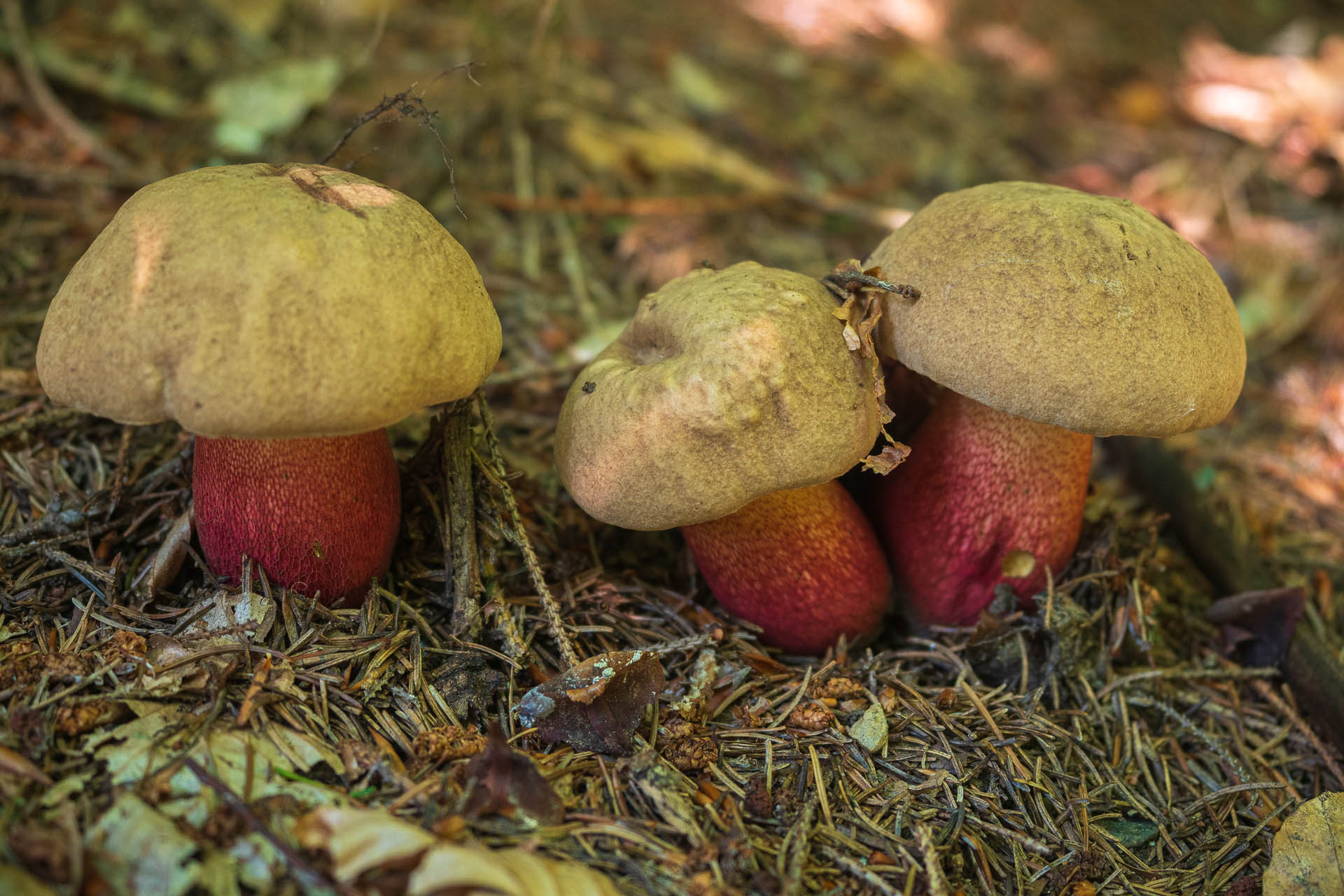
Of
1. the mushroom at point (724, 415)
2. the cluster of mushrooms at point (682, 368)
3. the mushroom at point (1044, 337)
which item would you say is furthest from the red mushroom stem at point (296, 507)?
the mushroom at point (1044, 337)

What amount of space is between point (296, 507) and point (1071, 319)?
172cm

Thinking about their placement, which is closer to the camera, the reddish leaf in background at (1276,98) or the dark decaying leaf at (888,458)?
the dark decaying leaf at (888,458)

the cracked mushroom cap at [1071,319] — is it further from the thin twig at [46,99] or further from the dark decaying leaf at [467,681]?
the thin twig at [46,99]

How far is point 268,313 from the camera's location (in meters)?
1.45

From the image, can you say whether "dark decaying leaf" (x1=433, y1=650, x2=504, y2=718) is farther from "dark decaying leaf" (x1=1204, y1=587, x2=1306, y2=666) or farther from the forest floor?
"dark decaying leaf" (x1=1204, y1=587, x2=1306, y2=666)

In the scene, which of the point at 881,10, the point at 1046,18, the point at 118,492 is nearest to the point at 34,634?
the point at 118,492

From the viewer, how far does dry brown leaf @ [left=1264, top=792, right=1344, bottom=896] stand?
169 centimetres

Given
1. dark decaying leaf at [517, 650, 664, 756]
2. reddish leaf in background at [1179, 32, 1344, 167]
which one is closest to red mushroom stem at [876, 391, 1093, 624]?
dark decaying leaf at [517, 650, 664, 756]

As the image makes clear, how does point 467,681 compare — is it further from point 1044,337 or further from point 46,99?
point 46,99

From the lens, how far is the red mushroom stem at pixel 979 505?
217cm

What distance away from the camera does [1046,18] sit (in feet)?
20.5

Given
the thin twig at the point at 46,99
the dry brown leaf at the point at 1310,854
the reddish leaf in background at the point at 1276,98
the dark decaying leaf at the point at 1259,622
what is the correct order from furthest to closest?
the reddish leaf in background at the point at 1276,98 < the thin twig at the point at 46,99 < the dark decaying leaf at the point at 1259,622 < the dry brown leaf at the point at 1310,854

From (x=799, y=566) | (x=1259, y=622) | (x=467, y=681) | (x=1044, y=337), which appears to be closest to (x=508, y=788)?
(x=467, y=681)

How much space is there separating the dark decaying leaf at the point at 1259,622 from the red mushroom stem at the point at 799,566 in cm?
102
